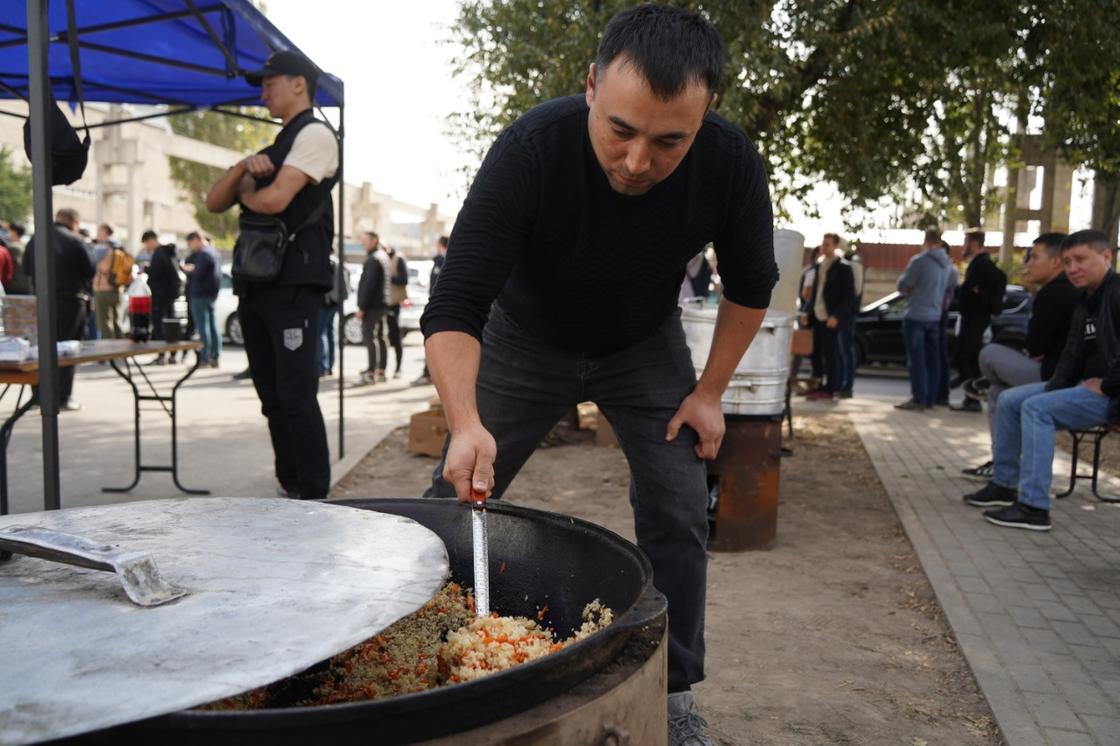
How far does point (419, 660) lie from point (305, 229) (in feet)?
11.1

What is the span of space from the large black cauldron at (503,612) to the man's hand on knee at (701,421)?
1.83 feet

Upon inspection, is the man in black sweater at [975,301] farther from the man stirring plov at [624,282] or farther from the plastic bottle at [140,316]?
the man stirring plov at [624,282]

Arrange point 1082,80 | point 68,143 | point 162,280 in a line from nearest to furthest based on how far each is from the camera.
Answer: point 68,143 → point 1082,80 → point 162,280

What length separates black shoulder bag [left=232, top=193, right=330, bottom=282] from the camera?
4668mm

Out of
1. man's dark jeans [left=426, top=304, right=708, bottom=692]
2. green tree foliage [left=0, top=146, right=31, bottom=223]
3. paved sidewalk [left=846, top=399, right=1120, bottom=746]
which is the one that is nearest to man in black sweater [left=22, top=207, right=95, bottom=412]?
paved sidewalk [left=846, top=399, right=1120, bottom=746]

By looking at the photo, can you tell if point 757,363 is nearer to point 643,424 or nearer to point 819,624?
point 819,624

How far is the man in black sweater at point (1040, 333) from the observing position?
6234mm

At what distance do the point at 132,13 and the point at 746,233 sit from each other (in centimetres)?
495

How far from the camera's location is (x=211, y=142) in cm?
4150

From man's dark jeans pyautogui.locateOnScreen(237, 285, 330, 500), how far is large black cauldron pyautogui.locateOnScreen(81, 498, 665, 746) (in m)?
2.61

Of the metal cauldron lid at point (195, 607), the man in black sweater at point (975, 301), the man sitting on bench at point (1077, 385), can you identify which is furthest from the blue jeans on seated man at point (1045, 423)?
the man in black sweater at point (975, 301)

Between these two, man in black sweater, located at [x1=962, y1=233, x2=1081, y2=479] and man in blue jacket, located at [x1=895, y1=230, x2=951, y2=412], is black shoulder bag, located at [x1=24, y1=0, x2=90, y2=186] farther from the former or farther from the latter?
man in blue jacket, located at [x1=895, y1=230, x2=951, y2=412]

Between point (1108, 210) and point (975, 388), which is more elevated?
point (1108, 210)

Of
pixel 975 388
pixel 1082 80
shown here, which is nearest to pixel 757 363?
pixel 1082 80
